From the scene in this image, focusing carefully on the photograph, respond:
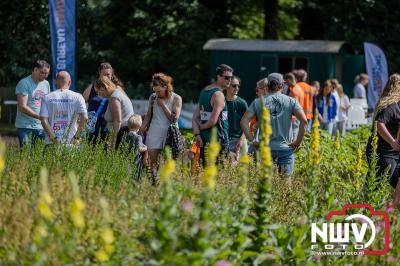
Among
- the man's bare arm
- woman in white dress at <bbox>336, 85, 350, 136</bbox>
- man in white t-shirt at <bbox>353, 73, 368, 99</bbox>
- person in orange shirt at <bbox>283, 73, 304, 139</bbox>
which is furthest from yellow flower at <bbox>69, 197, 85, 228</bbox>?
man in white t-shirt at <bbox>353, 73, 368, 99</bbox>

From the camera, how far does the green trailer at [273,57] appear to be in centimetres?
3522

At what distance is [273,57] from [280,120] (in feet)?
78.5

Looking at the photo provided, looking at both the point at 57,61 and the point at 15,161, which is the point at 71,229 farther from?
the point at 57,61

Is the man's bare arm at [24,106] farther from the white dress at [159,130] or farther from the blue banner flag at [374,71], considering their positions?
the blue banner flag at [374,71]

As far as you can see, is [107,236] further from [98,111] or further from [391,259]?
[98,111]

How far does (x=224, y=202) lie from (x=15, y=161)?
266 cm

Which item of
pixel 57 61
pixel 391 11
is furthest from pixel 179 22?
pixel 57 61

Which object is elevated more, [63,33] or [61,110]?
[63,33]

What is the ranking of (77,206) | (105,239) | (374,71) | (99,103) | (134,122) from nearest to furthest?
(77,206) → (105,239) → (134,122) → (99,103) → (374,71)

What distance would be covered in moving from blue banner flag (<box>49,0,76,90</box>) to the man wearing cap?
27.2ft

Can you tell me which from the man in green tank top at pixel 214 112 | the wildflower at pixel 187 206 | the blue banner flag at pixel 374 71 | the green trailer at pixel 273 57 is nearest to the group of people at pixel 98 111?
the man in green tank top at pixel 214 112

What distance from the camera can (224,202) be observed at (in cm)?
686
